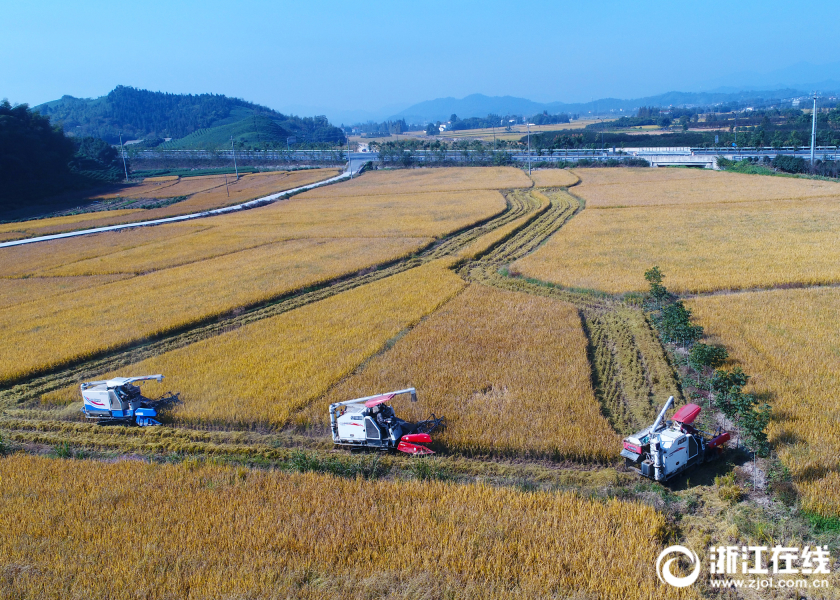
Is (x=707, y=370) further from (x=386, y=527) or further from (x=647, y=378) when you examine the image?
(x=386, y=527)

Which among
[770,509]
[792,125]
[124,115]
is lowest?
[770,509]

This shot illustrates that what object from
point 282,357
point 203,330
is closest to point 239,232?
point 203,330

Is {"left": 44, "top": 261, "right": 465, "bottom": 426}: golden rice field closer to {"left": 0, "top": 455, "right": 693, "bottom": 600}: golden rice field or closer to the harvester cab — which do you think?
the harvester cab

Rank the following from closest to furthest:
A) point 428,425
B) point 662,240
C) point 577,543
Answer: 1. point 577,543
2. point 428,425
3. point 662,240

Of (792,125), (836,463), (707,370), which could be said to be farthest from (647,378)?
(792,125)

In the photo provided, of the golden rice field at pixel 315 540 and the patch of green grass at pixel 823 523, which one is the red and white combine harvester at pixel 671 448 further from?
the patch of green grass at pixel 823 523

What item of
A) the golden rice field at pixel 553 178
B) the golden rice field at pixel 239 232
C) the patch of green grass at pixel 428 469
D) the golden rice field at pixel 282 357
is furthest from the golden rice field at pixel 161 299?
the golden rice field at pixel 553 178

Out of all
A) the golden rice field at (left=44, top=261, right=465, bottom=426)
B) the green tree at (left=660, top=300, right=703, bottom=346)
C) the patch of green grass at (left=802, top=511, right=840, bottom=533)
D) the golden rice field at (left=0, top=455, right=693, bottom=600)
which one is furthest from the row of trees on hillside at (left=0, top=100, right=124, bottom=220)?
the patch of green grass at (left=802, top=511, right=840, bottom=533)
